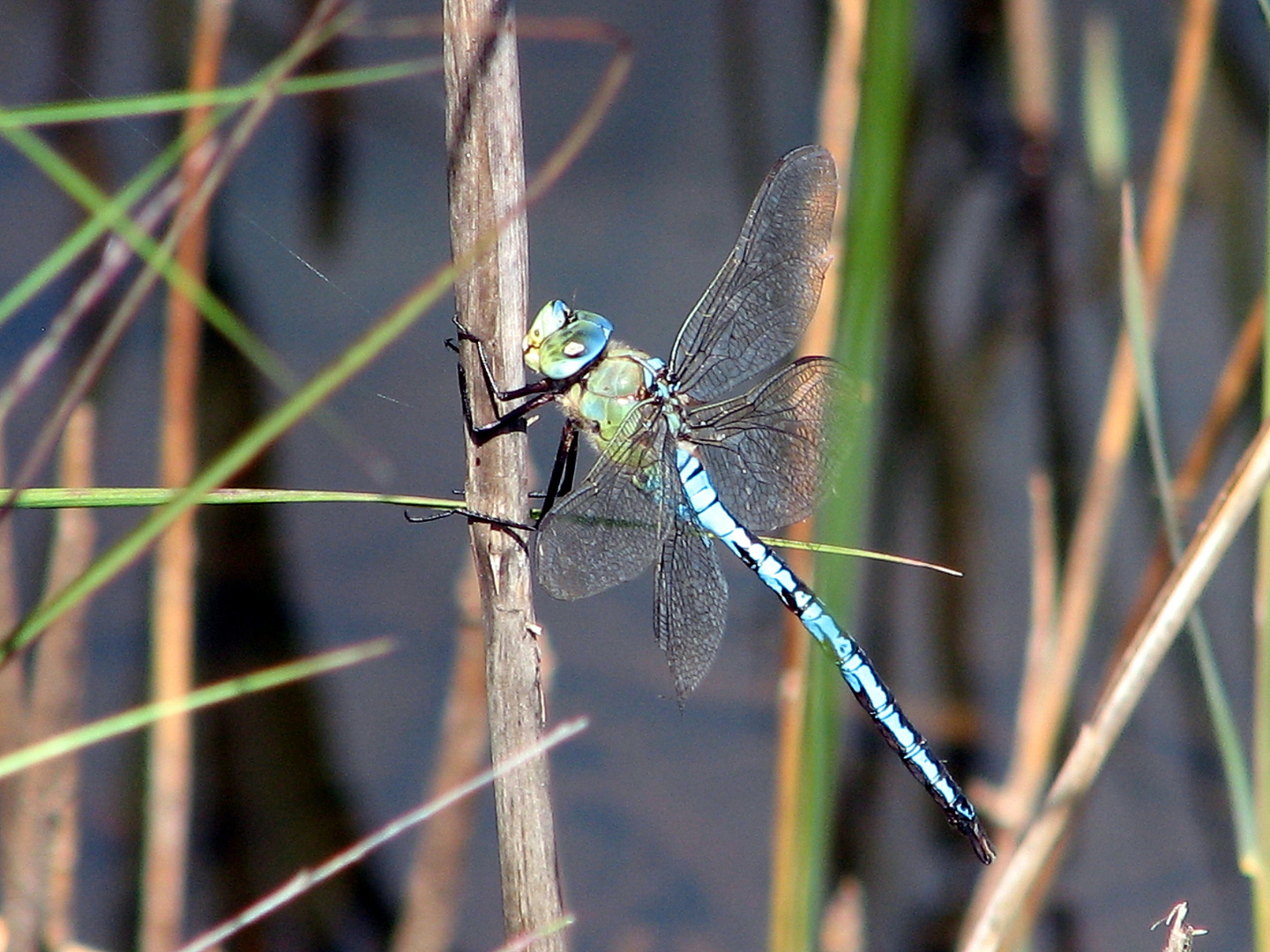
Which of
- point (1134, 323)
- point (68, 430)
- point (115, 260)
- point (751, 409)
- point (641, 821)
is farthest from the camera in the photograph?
point (641, 821)

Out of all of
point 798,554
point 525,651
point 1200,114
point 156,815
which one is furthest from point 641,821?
point 1200,114

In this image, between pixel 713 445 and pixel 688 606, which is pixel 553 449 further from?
pixel 688 606

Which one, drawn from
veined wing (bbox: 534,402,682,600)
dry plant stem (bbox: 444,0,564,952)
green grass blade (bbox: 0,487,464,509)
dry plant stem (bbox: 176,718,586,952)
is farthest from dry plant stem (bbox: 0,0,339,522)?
veined wing (bbox: 534,402,682,600)

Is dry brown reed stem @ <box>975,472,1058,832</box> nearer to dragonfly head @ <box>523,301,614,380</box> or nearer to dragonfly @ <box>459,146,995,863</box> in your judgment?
dragonfly @ <box>459,146,995,863</box>

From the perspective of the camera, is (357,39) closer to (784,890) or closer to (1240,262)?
(1240,262)

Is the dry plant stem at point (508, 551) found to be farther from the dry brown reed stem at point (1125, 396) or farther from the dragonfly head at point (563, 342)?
the dry brown reed stem at point (1125, 396)

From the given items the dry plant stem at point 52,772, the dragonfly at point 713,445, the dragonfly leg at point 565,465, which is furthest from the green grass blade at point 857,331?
the dry plant stem at point 52,772
